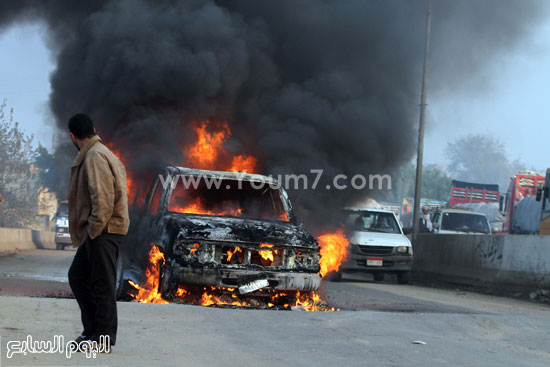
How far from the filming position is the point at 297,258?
844cm

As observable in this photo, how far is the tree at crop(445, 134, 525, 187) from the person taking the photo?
138 metres

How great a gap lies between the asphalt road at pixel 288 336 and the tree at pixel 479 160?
134 meters

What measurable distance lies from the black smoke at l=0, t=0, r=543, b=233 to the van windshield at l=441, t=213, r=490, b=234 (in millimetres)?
5382

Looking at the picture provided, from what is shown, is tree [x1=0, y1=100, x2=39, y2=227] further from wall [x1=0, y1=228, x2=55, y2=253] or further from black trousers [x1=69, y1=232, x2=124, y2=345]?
black trousers [x1=69, y1=232, x2=124, y2=345]

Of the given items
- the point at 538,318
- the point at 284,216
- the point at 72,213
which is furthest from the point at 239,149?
the point at 72,213

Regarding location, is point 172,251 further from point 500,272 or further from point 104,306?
point 500,272

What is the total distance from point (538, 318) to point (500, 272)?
6.72 m

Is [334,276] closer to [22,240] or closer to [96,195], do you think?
[96,195]

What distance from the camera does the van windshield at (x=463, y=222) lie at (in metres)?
22.4

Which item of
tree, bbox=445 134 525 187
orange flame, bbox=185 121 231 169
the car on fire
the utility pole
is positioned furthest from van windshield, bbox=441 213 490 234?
tree, bbox=445 134 525 187

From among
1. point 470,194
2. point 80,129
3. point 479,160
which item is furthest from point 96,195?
point 479,160

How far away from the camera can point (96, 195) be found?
4707mm

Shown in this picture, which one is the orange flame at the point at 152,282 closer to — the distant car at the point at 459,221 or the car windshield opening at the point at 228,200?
the car windshield opening at the point at 228,200

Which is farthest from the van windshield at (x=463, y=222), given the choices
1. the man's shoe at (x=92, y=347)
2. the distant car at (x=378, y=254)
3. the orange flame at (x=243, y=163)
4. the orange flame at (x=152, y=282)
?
the man's shoe at (x=92, y=347)
